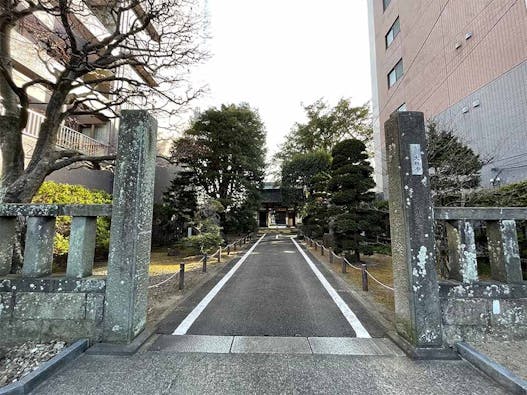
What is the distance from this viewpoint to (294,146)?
30797 mm

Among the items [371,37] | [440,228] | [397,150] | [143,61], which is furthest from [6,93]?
[371,37]

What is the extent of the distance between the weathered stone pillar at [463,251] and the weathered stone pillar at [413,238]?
0.40 meters

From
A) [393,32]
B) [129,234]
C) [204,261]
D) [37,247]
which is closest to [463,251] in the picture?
[129,234]

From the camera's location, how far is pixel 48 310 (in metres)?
3.20

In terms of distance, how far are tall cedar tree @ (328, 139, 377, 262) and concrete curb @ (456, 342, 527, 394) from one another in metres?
7.11

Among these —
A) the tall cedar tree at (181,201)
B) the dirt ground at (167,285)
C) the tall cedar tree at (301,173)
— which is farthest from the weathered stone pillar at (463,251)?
the tall cedar tree at (301,173)

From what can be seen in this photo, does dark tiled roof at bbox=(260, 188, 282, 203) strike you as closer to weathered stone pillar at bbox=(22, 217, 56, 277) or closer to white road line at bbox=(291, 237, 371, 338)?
white road line at bbox=(291, 237, 371, 338)

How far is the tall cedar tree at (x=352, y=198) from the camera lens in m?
10.1

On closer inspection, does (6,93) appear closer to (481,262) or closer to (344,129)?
(481,262)

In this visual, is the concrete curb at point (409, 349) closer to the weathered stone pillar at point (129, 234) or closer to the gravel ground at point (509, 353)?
the gravel ground at point (509, 353)

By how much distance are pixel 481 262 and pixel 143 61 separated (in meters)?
10.9

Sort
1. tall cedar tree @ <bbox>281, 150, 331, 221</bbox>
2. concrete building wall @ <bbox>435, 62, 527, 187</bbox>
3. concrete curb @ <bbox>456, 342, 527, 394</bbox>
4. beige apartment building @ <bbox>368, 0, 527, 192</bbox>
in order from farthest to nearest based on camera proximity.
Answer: tall cedar tree @ <bbox>281, 150, 331, 221</bbox>
beige apartment building @ <bbox>368, 0, 527, 192</bbox>
concrete building wall @ <bbox>435, 62, 527, 187</bbox>
concrete curb @ <bbox>456, 342, 527, 394</bbox>

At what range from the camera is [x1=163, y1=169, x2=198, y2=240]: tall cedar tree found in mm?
15797

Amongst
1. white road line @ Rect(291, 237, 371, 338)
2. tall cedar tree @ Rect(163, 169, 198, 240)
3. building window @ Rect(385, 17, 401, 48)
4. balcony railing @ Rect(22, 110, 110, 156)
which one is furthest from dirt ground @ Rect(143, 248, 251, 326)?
building window @ Rect(385, 17, 401, 48)
